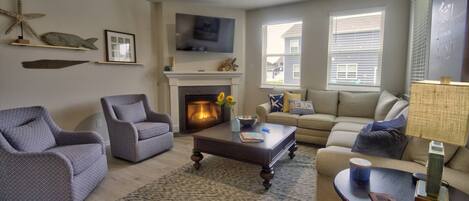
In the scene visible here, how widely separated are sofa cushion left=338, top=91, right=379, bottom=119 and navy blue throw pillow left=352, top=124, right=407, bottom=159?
2.18 meters

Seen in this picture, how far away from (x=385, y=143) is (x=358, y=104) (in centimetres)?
228

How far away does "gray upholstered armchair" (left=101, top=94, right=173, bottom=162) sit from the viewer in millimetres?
3078

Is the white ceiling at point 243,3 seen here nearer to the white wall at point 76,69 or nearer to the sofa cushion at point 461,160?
the white wall at point 76,69

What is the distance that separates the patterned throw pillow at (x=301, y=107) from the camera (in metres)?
4.09

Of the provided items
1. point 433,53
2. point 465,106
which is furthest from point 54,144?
point 433,53

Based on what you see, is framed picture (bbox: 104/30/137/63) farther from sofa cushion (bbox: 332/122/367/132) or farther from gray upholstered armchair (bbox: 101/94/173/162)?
sofa cushion (bbox: 332/122/367/132)

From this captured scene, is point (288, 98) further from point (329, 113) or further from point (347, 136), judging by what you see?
point (347, 136)

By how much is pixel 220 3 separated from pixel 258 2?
0.70 m

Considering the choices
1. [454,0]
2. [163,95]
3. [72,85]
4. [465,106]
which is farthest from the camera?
[163,95]

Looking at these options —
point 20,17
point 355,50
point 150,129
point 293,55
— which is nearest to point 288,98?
point 293,55

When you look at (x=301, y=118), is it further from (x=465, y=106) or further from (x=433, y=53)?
(x=465, y=106)

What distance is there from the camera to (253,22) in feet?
16.7

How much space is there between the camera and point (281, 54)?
4938 mm

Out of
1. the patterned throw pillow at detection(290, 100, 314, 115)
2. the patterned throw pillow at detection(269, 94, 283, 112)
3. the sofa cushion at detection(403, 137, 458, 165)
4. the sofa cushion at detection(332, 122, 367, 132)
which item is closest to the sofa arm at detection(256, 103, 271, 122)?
the patterned throw pillow at detection(269, 94, 283, 112)
